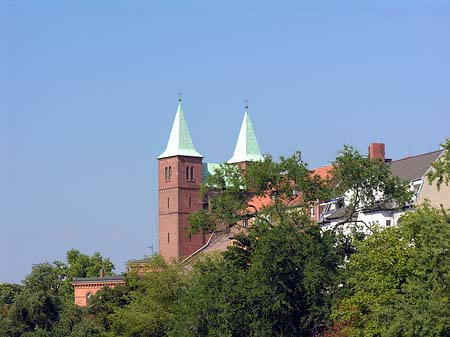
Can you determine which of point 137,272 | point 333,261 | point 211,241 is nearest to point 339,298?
point 333,261

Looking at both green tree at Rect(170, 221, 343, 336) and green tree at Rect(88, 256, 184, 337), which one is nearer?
green tree at Rect(170, 221, 343, 336)

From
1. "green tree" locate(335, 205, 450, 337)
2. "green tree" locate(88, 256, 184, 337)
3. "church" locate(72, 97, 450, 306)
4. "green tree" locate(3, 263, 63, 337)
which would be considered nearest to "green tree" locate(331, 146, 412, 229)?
"green tree" locate(335, 205, 450, 337)

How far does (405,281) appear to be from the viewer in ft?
178

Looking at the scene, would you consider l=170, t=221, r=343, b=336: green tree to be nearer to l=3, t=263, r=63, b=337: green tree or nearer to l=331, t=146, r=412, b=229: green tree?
l=331, t=146, r=412, b=229: green tree

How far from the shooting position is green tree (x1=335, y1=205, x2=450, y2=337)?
158ft

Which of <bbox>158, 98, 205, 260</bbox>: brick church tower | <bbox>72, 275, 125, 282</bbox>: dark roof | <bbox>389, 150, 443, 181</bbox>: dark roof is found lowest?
<bbox>389, 150, 443, 181</bbox>: dark roof

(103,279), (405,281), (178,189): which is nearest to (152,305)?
(405,281)

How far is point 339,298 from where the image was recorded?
64.1 meters

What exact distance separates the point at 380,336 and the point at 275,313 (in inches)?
481

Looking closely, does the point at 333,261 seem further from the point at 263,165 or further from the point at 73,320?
the point at 73,320

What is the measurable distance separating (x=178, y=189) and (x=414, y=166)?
83559mm

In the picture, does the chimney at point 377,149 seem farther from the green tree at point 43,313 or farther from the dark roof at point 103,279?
the dark roof at point 103,279

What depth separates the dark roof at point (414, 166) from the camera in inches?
3141

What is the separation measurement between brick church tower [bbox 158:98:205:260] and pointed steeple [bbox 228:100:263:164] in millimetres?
4875
